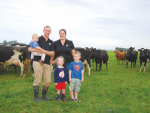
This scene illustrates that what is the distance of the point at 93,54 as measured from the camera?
1354 centimetres

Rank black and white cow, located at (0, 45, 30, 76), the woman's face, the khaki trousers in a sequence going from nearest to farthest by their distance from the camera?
1. the khaki trousers
2. the woman's face
3. black and white cow, located at (0, 45, 30, 76)

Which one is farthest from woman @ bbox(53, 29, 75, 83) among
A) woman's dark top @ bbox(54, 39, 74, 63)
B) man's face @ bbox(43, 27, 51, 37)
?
man's face @ bbox(43, 27, 51, 37)

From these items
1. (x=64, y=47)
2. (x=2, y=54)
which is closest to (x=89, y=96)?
(x=64, y=47)

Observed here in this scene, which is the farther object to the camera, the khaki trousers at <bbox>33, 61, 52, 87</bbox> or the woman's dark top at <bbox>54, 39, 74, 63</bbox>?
the woman's dark top at <bbox>54, 39, 74, 63</bbox>

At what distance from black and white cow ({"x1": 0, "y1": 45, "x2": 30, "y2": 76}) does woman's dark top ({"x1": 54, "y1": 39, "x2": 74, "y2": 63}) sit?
19.9 feet

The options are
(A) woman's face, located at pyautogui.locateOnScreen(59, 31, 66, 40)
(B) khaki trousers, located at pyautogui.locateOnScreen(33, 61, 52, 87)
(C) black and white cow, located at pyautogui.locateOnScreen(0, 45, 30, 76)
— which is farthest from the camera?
(C) black and white cow, located at pyautogui.locateOnScreen(0, 45, 30, 76)

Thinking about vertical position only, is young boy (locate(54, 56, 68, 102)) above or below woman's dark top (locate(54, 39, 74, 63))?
below

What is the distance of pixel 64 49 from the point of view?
494 cm

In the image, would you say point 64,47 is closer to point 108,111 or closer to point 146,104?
point 108,111

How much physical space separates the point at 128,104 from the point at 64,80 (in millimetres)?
2454

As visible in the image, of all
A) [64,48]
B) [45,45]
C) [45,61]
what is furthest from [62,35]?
[45,61]

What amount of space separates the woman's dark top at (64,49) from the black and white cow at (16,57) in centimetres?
607

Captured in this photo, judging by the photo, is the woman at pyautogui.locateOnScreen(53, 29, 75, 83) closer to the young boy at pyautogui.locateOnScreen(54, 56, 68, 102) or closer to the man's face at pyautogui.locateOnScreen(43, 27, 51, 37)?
the young boy at pyautogui.locateOnScreen(54, 56, 68, 102)

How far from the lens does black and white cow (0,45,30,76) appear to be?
10539 millimetres
